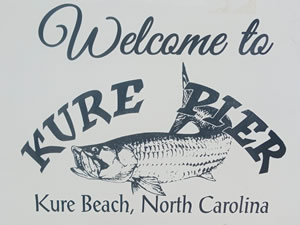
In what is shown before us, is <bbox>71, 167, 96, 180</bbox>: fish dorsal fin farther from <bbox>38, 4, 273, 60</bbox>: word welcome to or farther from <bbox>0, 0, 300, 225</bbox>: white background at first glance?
<bbox>38, 4, 273, 60</bbox>: word welcome to

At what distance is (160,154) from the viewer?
1.40 meters

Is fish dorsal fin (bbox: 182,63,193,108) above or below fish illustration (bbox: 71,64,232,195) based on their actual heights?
above

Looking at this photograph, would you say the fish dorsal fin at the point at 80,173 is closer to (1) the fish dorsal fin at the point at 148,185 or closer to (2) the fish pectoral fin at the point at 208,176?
(1) the fish dorsal fin at the point at 148,185

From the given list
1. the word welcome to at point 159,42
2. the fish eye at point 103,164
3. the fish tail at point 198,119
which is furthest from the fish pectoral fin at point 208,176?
the word welcome to at point 159,42

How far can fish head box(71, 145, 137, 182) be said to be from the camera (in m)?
1.40

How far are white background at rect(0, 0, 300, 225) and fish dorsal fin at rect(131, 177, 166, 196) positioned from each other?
35mm

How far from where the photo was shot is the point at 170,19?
128cm

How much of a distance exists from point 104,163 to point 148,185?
0.67ft

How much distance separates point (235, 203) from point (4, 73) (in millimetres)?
1076

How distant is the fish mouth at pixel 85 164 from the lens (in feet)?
4.58

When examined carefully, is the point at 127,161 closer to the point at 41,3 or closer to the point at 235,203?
the point at 235,203

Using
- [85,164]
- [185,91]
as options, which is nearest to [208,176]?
[185,91]

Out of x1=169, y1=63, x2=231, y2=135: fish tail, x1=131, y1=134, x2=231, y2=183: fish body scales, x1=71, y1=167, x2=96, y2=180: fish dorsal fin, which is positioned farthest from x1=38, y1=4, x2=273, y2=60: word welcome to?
x1=71, y1=167, x2=96, y2=180: fish dorsal fin

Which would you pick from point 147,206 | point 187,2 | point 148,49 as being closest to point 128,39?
point 148,49
